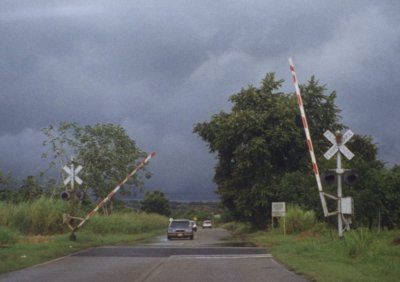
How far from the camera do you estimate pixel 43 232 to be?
35344 millimetres

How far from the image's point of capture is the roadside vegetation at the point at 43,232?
2212 centimetres

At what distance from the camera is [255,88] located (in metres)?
51.3

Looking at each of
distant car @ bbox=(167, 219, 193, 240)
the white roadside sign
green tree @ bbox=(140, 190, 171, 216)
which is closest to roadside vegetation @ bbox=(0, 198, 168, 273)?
distant car @ bbox=(167, 219, 193, 240)

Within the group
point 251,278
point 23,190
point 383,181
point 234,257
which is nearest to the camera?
point 251,278

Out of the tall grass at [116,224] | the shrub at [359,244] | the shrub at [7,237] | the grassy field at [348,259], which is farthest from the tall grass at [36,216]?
the shrub at [359,244]

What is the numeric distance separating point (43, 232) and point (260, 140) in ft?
59.4

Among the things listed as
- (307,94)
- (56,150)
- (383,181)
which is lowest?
(383,181)

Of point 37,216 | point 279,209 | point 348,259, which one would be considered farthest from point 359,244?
point 37,216

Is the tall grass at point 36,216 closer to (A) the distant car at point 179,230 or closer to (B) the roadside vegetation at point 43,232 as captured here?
(B) the roadside vegetation at point 43,232

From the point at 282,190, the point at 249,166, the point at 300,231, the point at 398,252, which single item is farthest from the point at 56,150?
the point at 398,252

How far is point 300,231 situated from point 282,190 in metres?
8.27

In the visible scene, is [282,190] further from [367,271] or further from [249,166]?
[367,271]

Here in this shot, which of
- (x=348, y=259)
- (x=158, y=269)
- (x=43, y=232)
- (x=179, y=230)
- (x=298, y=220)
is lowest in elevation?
(x=158, y=269)

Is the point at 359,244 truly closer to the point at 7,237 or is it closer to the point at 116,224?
the point at 7,237
